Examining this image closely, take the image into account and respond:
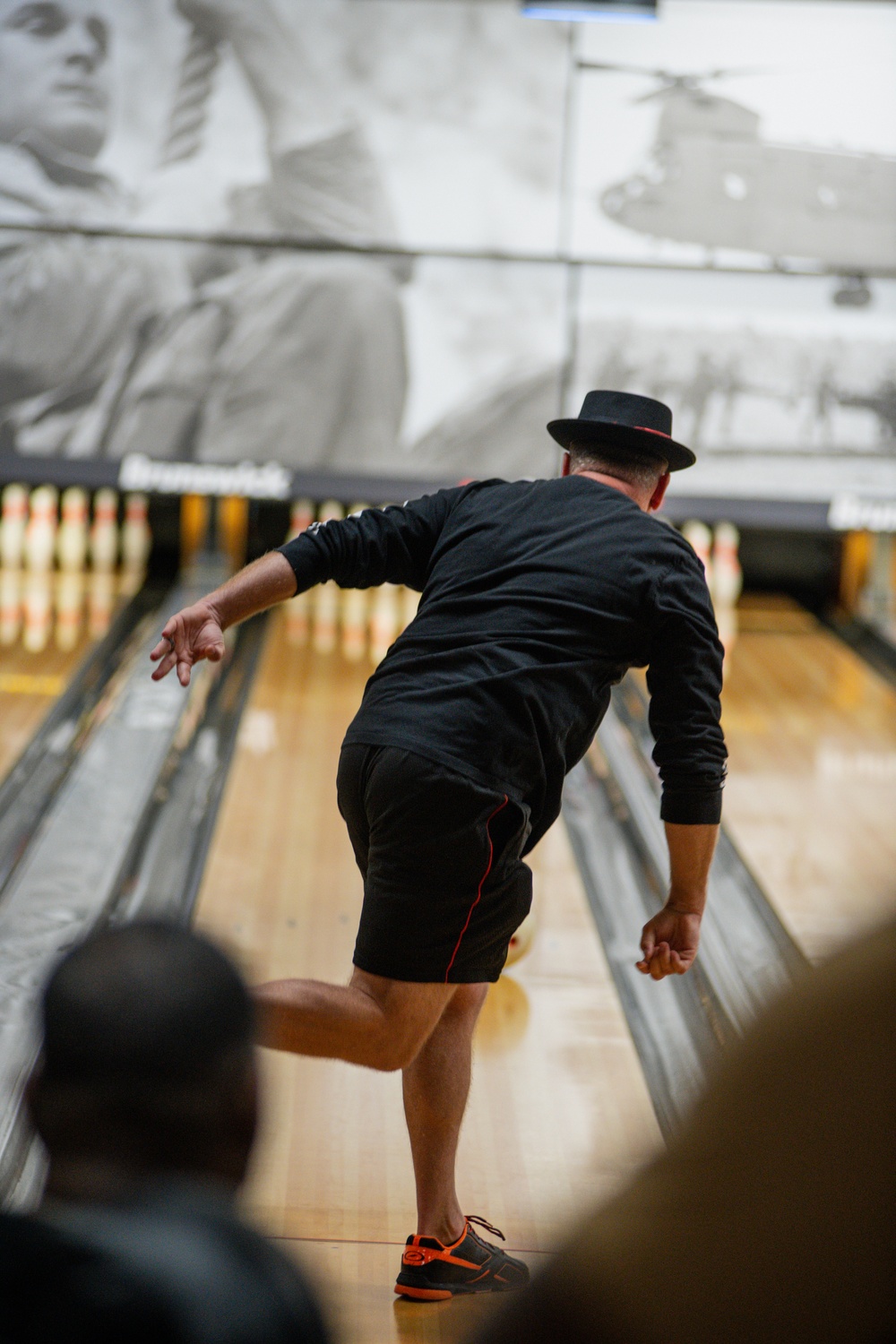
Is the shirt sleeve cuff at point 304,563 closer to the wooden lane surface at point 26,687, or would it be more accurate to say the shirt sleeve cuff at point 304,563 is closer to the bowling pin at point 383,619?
the wooden lane surface at point 26,687

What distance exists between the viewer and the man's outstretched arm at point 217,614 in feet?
5.85

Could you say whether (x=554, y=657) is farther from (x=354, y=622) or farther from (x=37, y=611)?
(x=37, y=611)

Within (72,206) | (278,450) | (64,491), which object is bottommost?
(64,491)

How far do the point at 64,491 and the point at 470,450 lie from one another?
1.94 metres

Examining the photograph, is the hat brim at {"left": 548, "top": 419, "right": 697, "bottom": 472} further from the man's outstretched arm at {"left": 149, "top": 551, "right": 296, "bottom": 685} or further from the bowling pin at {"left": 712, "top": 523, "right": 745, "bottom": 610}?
the bowling pin at {"left": 712, "top": 523, "right": 745, "bottom": 610}

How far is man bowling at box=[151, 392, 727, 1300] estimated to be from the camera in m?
1.70

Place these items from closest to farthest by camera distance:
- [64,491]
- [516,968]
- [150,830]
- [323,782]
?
1. [516,968]
2. [150,830]
3. [323,782]
4. [64,491]

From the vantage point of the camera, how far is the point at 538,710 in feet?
5.65

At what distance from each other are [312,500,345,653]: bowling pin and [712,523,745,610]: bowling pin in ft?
4.82

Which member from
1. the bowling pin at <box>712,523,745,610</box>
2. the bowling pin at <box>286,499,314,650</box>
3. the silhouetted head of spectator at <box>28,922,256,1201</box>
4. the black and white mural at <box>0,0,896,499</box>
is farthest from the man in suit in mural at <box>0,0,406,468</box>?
the silhouetted head of spectator at <box>28,922,256,1201</box>

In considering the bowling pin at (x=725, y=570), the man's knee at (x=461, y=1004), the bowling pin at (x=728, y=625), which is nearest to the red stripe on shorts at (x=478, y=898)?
the man's knee at (x=461, y=1004)

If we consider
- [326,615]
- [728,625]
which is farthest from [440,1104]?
[728,625]

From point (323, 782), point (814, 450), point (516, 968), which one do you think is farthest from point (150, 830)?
point (814, 450)

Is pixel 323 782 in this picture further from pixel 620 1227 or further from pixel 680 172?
pixel 620 1227
